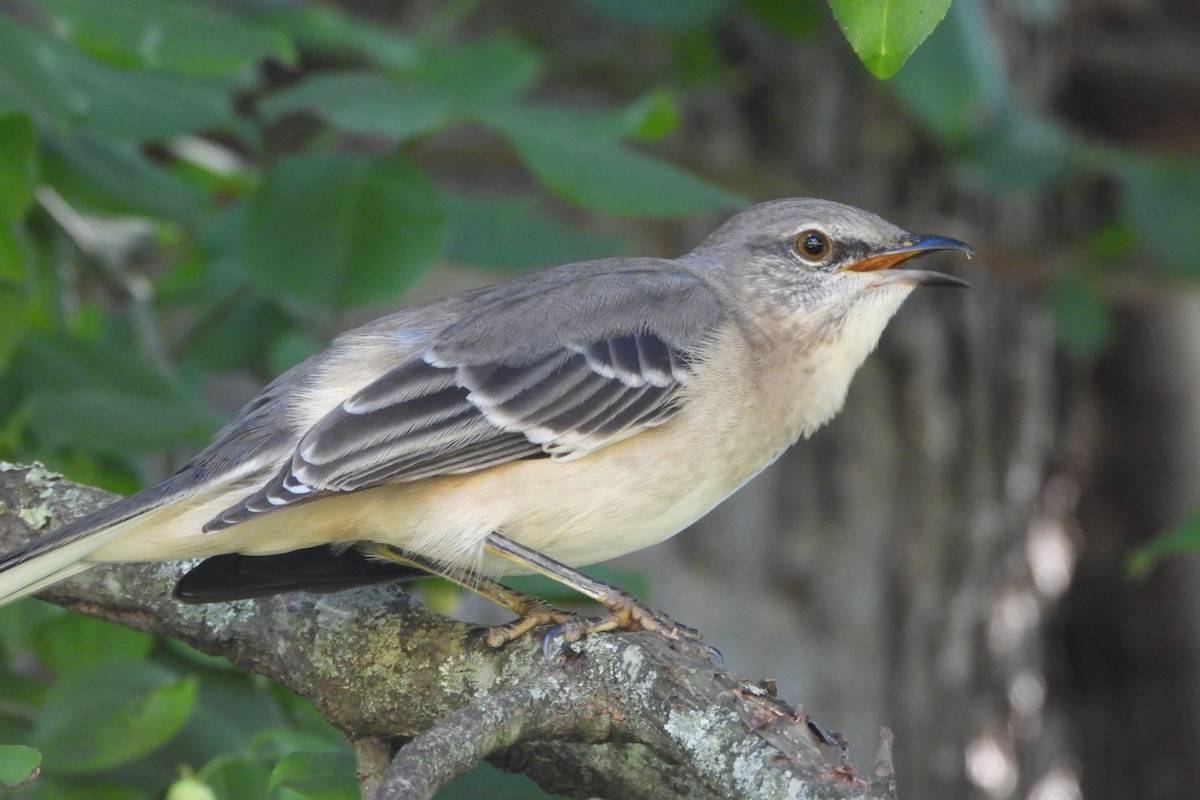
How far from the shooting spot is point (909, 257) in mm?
4176

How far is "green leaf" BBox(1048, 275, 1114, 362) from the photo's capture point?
6316mm

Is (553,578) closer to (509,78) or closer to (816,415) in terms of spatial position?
(816,415)

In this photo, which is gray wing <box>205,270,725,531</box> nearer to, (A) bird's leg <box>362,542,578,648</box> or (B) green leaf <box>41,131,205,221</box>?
(A) bird's leg <box>362,542,578,648</box>

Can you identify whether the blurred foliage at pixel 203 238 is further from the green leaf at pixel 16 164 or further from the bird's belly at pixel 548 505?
the bird's belly at pixel 548 505

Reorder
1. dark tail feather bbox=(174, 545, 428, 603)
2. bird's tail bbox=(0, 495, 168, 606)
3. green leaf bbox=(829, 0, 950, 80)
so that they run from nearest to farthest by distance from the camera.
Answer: green leaf bbox=(829, 0, 950, 80) < bird's tail bbox=(0, 495, 168, 606) < dark tail feather bbox=(174, 545, 428, 603)

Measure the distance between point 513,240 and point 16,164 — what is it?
1.69 m

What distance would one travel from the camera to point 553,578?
11.6ft

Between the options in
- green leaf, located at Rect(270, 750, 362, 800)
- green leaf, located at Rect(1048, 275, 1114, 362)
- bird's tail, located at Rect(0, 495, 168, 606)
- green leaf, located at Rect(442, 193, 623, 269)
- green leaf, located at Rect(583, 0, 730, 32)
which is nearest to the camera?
green leaf, located at Rect(270, 750, 362, 800)

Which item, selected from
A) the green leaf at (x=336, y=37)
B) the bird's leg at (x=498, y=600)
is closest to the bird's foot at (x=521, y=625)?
the bird's leg at (x=498, y=600)

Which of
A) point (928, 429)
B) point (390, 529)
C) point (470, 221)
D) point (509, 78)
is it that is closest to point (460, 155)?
point (470, 221)

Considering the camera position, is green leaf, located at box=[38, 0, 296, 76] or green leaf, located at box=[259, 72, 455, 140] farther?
green leaf, located at box=[259, 72, 455, 140]

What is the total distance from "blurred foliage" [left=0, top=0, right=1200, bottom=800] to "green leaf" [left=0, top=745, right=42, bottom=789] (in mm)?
594

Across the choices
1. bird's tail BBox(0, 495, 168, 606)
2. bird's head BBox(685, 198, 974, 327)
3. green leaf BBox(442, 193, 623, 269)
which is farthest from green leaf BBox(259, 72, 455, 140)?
bird's tail BBox(0, 495, 168, 606)

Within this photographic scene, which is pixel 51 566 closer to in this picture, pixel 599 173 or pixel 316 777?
pixel 316 777
